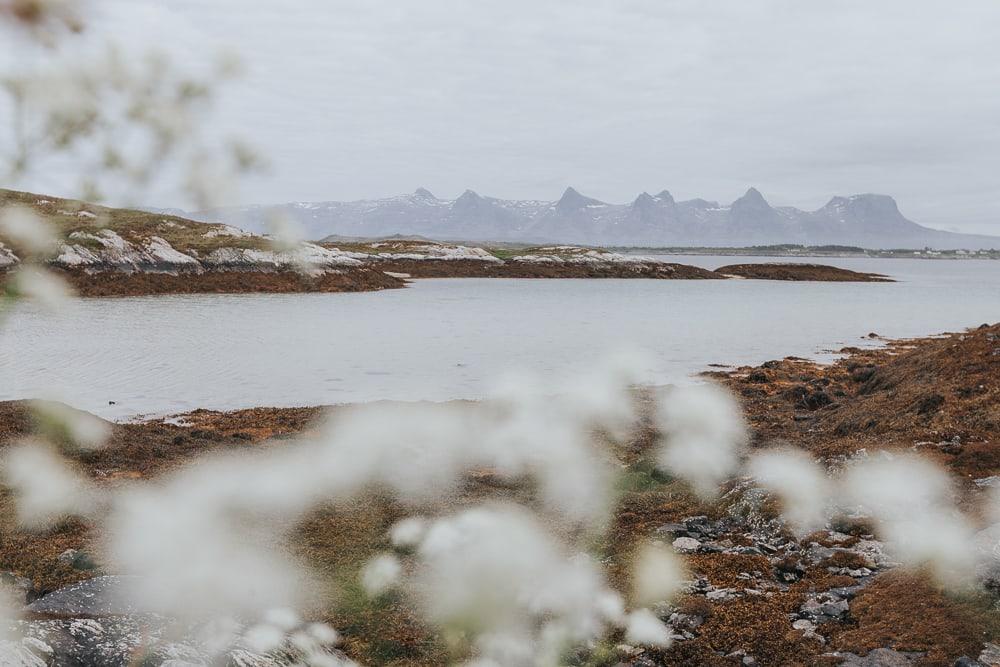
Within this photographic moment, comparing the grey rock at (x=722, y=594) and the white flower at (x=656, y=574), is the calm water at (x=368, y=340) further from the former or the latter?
the grey rock at (x=722, y=594)

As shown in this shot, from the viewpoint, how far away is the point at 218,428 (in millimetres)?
16625

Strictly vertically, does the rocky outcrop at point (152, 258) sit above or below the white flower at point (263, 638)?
above

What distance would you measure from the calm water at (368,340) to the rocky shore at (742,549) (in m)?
3.30

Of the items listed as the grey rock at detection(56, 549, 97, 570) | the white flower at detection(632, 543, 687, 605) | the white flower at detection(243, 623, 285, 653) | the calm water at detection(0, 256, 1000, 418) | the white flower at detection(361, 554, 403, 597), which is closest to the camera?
the white flower at detection(243, 623, 285, 653)

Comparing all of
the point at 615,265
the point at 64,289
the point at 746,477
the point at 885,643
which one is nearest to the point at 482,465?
the point at 746,477

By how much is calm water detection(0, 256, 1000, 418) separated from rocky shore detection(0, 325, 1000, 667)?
3302mm

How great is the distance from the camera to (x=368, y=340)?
32.9 m

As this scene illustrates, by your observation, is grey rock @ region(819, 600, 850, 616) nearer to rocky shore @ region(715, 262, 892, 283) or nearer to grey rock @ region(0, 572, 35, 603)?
Result: grey rock @ region(0, 572, 35, 603)

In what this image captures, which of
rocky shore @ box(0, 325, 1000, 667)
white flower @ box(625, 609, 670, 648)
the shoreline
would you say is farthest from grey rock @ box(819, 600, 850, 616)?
the shoreline

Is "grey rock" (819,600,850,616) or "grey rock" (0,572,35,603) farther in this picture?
"grey rock" (0,572,35,603)

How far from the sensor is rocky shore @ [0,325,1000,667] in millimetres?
6734

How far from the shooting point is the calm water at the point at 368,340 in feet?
70.4

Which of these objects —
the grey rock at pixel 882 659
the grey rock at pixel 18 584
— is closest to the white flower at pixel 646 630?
the grey rock at pixel 882 659

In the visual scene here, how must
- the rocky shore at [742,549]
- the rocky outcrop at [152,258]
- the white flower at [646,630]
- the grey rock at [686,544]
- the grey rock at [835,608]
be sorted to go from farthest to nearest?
the rocky outcrop at [152,258]
the grey rock at [686,544]
the grey rock at [835,608]
the white flower at [646,630]
the rocky shore at [742,549]
